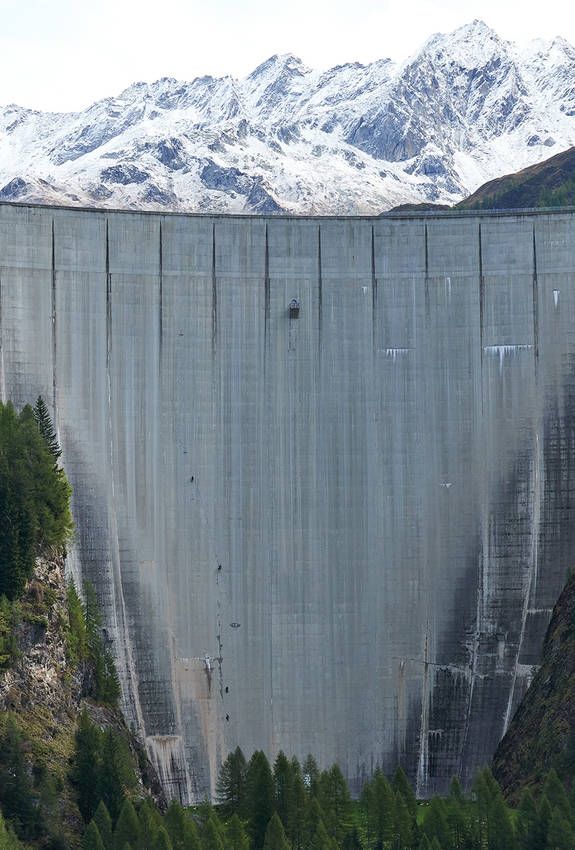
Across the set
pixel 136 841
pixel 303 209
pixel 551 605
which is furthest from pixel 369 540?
pixel 303 209

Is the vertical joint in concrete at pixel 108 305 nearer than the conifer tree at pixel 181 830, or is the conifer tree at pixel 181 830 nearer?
the conifer tree at pixel 181 830

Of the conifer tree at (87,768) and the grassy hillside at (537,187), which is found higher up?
the grassy hillside at (537,187)

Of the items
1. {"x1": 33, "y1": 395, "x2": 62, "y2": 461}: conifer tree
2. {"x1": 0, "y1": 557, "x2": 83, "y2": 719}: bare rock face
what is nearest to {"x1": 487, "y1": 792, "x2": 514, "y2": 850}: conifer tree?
{"x1": 0, "y1": 557, "x2": 83, "y2": 719}: bare rock face

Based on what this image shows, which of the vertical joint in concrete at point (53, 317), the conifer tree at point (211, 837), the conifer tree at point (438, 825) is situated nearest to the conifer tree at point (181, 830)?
the conifer tree at point (211, 837)

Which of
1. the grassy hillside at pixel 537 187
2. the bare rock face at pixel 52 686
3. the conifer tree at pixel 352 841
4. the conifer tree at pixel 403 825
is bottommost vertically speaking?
the conifer tree at pixel 352 841

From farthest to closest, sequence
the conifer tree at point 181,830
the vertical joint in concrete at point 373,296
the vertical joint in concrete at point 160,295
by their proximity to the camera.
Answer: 1. the vertical joint in concrete at point 373,296
2. the vertical joint in concrete at point 160,295
3. the conifer tree at point 181,830

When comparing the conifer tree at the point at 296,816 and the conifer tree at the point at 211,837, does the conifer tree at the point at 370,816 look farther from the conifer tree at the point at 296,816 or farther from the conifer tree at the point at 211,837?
the conifer tree at the point at 211,837

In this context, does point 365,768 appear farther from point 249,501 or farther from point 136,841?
point 136,841

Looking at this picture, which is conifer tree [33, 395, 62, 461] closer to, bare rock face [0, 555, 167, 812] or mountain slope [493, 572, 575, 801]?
bare rock face [0, 555, 167, 812]
